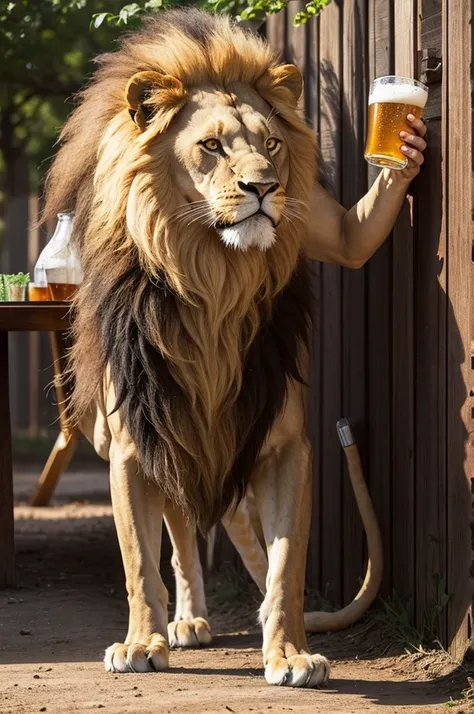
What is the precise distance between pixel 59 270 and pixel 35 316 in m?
0.19

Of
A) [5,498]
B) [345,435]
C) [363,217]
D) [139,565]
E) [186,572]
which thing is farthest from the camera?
[5,498]

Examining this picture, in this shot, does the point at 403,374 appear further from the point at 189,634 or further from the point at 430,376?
the point at 189,634

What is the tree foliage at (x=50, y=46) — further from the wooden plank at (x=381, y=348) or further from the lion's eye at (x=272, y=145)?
the lion's eye at (x=272, y=145)

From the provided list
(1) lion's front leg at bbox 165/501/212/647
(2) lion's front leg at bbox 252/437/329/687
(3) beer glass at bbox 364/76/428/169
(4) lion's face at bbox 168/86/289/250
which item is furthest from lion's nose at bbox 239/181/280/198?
(1) lion's front leg at bbox 165/501/212/647

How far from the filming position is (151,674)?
11.6 ft

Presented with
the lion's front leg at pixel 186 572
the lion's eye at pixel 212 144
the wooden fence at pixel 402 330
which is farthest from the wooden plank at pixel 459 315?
the lion's front leg at pixel 186 572

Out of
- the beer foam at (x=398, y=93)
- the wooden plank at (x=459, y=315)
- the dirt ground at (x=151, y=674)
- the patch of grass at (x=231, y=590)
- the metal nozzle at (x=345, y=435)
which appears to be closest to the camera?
the dirt ground at (x=151, y=674)

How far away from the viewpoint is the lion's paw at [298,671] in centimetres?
339

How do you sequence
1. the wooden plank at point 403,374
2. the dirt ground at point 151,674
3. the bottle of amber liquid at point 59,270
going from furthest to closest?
the bottle of amber liquid at point 59,270
the wooden plank at point 403,374
the dirt ground at point 151,674

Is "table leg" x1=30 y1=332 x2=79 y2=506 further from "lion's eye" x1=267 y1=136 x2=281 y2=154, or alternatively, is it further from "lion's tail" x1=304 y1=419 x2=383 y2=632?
"lion's eye" x1=267 y1=136 x2=281 y2=154

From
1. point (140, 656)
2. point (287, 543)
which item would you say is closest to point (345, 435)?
point (287, 543)

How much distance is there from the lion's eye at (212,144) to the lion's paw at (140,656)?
1409 mm

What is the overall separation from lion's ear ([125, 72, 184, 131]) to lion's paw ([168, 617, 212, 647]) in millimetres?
1767

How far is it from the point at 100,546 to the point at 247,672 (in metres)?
2.65
